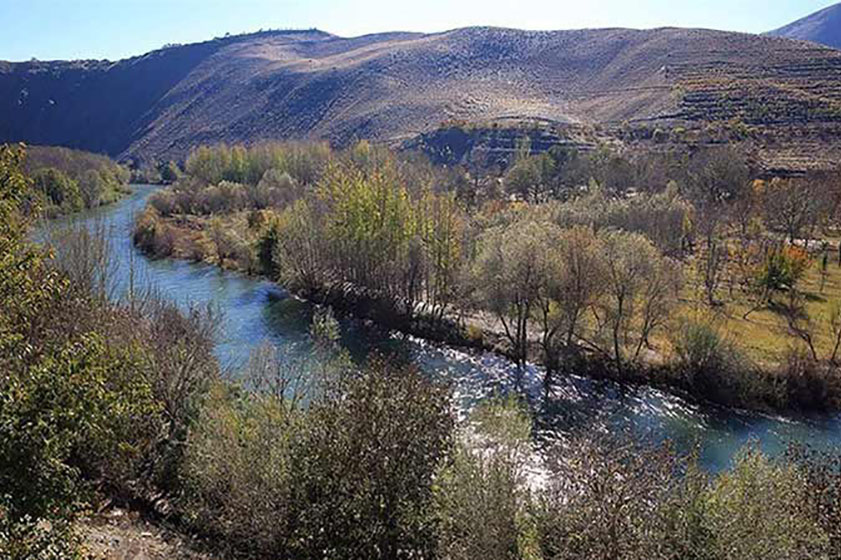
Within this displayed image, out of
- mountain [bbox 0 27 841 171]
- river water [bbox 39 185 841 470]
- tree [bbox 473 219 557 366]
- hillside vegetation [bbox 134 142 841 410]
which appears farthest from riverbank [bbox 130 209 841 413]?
mountain [bbox 0 27 841 171]

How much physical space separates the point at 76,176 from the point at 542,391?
98398 millimetres

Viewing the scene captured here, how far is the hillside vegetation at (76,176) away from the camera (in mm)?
87494

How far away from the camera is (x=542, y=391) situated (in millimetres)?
40594

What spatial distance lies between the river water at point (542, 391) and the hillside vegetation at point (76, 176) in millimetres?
36817

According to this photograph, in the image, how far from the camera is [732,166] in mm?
81688

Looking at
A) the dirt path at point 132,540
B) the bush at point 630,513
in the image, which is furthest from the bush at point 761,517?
the dirt path at point 132,540

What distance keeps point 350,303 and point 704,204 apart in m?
45.2

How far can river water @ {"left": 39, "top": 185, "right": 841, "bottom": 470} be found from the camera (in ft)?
115

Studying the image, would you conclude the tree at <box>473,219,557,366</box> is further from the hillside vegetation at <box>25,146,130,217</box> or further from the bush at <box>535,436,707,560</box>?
the hillside vegetation at <box>25,146,130,217</box>

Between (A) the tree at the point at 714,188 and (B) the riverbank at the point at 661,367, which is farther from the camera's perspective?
(A) the tree at the point at 714,188

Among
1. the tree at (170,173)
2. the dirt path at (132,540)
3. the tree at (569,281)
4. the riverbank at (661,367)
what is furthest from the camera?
the tree at (170,173)

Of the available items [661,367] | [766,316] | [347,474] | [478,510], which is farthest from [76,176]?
[478,510]

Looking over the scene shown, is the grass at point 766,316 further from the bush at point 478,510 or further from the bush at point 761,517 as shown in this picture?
the bush at point 478,510

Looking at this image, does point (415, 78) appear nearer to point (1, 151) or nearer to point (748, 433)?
point (748, 433)
